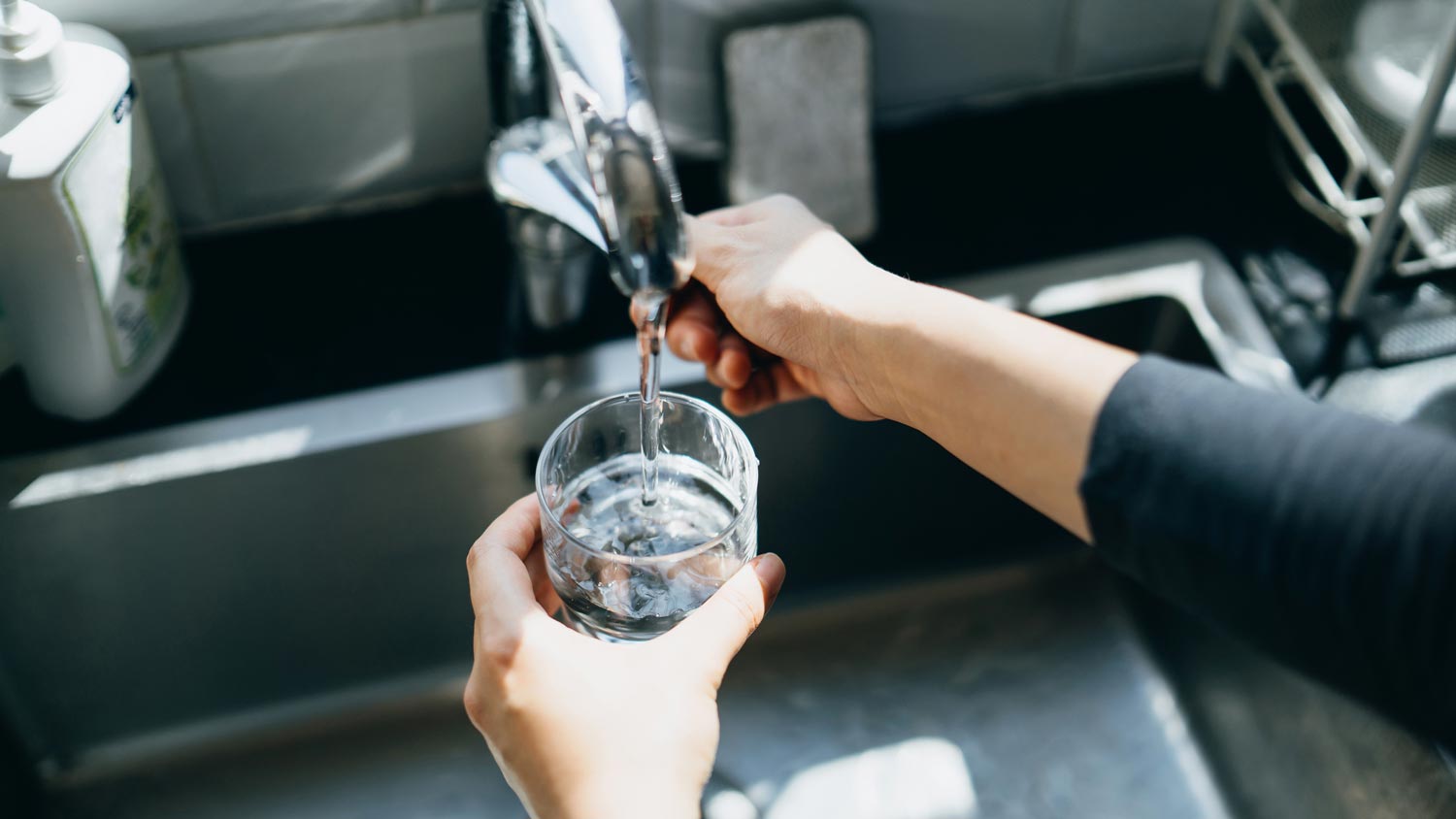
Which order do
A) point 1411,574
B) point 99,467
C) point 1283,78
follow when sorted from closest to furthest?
point 1411,574
point 99,467
point 1283,78

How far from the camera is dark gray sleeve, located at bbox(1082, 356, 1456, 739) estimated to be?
46 cm

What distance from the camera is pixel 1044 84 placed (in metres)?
1.02

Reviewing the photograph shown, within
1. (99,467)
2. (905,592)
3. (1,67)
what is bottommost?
(905,592)

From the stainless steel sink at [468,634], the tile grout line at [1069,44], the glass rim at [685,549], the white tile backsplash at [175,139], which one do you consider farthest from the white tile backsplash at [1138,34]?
the white tile backsplash at [175,139]

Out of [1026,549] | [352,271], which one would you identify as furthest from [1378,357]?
[352,271]

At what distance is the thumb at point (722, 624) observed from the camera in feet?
1.79

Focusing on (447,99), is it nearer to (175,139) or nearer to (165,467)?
(175,139)

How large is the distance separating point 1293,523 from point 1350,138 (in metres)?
0.47

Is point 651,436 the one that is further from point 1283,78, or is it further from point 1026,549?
point 1283,78

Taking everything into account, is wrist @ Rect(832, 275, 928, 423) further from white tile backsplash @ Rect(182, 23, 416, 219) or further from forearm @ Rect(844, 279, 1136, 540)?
white tile backsplash @ Rect(182, 23, 416, 219)

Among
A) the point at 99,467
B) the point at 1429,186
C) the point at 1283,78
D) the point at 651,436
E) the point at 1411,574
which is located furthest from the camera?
the point at 1283,78

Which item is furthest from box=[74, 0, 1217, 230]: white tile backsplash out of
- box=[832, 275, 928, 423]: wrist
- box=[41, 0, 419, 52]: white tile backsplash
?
box=[832, 275, 928, 423]: wrist

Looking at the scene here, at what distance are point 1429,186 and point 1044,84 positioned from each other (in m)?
0.29

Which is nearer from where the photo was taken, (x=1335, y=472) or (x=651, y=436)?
(x=1335, y=472)
